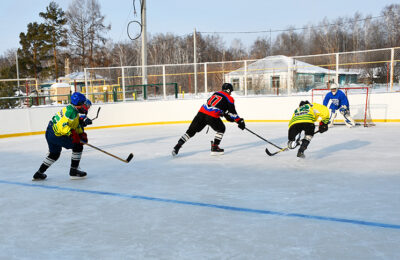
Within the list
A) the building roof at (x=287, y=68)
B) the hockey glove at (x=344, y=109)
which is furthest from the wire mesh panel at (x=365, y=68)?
the hockey glove at (x=344, y=109)

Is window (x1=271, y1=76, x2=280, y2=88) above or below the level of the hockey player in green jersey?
above

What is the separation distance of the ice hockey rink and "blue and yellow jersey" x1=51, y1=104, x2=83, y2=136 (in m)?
0.68

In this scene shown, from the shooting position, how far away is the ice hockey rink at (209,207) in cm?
253

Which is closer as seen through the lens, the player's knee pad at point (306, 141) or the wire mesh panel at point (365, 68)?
the player's knee pad at point (306, 141)

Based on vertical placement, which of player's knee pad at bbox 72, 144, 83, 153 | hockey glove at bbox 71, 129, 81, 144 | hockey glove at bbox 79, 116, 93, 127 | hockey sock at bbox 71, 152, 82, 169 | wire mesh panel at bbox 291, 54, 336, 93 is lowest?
hockey sock at bbox 71, 152, 82, 169

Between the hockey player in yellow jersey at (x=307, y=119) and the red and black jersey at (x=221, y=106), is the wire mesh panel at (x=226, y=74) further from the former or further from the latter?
the hockey player in yellow jersey at (x=307, y=119)

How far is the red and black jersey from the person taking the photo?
5.98 meters

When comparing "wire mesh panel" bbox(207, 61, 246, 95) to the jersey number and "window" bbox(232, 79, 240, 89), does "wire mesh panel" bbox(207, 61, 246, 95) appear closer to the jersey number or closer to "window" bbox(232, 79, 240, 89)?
"window" bbox(232, 79, 240, 89)

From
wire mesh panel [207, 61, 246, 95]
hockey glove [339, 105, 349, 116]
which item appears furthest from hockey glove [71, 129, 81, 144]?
wire mesh panel [207, 61, 246, 95]

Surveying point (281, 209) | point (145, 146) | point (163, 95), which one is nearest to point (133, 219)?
point (281, 209)

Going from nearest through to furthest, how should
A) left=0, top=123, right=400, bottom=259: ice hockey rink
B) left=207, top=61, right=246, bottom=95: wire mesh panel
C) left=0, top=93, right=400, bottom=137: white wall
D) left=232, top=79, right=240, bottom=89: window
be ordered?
left=0, top=123, right=400, bottom=259: ice hockey rink
left=0, top=93, right=400, bottom=137: white wall
left=232, top=79, right=240, bottom=89: window
left=207, top=61, right=246, bottom=95: wire mesh panel

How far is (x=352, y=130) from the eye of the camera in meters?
9.12

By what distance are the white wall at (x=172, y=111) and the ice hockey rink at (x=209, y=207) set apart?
4.00 metres

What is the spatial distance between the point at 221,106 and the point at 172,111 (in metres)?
6.39
